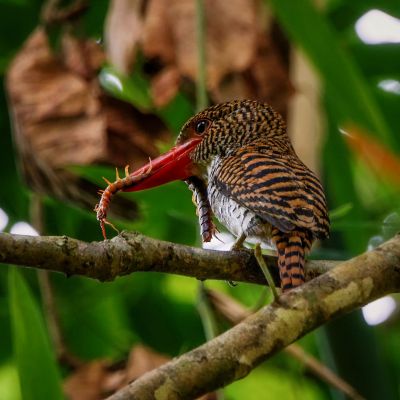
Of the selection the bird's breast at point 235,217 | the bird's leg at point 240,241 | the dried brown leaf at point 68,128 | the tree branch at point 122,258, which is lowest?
the tree branch at point 122,258

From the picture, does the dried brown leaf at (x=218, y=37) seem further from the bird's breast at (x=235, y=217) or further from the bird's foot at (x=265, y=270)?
the bird's foot at (x=265, y=270)

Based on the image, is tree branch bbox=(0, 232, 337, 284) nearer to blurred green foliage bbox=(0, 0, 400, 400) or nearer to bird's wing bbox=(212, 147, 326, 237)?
bird's wing bbox=(212, 147, 326, 237)

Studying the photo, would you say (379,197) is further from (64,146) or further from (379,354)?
(64,146)

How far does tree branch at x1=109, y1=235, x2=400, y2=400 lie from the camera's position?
1607mm

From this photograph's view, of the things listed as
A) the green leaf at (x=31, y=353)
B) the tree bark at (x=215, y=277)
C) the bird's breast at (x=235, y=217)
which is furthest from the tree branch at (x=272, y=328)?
the bird's breast at (x=235, y=217)

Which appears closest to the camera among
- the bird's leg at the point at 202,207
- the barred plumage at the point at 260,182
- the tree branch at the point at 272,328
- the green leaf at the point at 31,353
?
the tree branch at the point at 272,328

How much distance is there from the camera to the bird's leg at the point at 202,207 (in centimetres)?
282

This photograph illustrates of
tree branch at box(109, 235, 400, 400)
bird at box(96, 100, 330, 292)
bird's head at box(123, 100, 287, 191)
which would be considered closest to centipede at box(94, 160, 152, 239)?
bird at box(96, 100, 330, 292)

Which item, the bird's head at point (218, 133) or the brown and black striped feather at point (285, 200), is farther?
the bird's head at point (218, 133)

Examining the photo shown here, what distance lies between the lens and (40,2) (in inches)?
159

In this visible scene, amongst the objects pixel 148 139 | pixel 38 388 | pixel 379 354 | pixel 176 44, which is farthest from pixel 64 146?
pixel 379 354

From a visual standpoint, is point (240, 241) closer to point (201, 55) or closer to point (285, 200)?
point (285, 200)

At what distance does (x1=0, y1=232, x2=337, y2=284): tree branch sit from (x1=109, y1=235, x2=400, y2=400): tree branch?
21 centimetres

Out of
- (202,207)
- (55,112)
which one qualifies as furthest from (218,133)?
(55,112)
